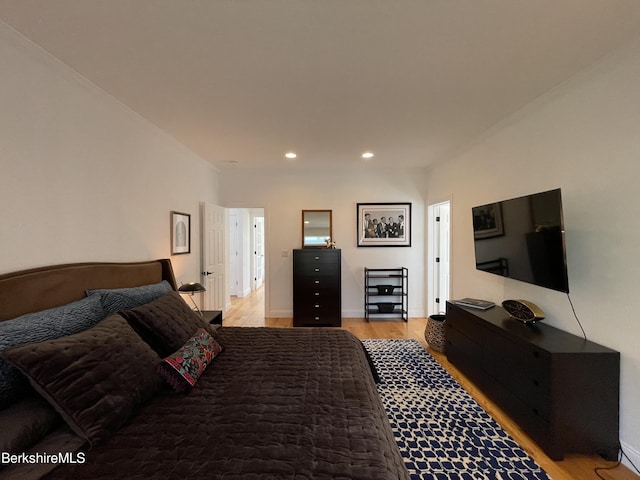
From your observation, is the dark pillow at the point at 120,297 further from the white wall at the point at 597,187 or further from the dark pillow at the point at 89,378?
the white wall at the point at 597,187

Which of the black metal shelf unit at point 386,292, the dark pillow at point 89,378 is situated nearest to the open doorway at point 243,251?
the black metal shelf unit at point 386,292

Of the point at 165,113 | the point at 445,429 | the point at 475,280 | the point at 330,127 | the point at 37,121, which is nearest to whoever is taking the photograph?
the point at 37,121

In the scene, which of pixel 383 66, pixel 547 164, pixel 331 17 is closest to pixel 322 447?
pixel 331 17

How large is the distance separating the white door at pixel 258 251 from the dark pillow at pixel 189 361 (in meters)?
5.74

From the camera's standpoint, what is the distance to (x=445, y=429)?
1.96 metres

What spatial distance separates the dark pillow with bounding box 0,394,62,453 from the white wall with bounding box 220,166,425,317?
357cm

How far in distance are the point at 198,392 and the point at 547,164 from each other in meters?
2.95

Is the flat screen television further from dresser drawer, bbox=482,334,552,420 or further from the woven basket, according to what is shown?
the woven basket

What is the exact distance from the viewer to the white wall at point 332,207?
464cm

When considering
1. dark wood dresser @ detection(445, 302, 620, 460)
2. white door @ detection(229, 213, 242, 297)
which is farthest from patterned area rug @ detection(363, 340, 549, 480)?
white door @ detection(229, 213, 242, 297)

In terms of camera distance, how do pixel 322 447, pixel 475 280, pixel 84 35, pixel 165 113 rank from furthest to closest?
pixel 475 280 < pixel 165 113 < pixel 84 35 < pixel 322 447

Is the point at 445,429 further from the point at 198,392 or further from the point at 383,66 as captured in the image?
the point at 383,66

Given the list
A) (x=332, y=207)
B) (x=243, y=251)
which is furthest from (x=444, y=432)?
(x=243, y=251)

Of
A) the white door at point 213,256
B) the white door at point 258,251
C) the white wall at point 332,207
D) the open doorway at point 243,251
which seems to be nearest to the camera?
the white door at point 213,256
